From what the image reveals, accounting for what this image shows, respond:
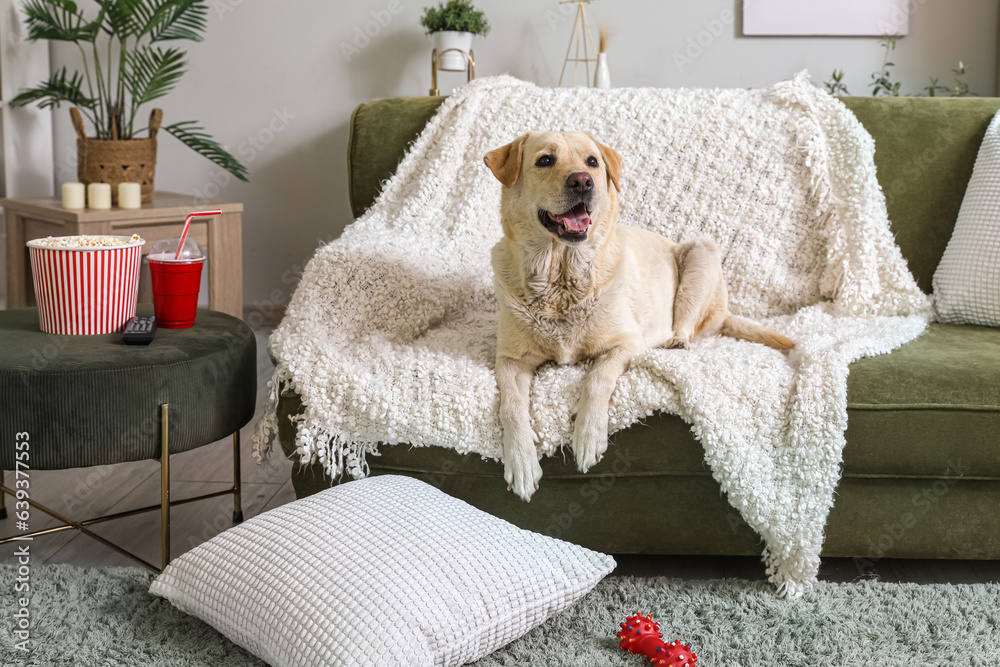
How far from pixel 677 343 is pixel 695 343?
52mm

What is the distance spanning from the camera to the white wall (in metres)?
4.14

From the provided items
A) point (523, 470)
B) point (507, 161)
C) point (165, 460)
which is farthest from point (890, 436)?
point (165, 460)

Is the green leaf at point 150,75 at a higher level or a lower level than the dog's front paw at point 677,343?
higher

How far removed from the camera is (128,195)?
363 centimetres

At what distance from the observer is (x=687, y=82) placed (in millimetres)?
4293

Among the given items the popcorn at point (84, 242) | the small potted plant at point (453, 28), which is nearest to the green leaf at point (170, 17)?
the small potted plant at point (453, 28)

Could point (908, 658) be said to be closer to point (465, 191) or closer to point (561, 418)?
point (561, 418)

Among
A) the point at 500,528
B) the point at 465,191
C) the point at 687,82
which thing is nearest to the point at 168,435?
the point at 500,528

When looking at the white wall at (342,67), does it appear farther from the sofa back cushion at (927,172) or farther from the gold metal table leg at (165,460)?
the gold metal table leg at (165,460)

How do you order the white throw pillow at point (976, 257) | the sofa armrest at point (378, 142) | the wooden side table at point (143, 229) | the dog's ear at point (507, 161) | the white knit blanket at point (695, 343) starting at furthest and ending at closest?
the wooden side table at point (143, 229) < the sofa armrest at point (378, 142) < the white throw pillow at point (976, 257) < the dog's ear at point (507, 161) < the white knit blanket at point (695, 343)

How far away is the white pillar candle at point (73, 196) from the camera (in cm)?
354

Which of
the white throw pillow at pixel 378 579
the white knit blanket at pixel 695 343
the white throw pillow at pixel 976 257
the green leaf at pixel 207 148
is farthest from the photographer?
the green leaf at pixel 207 148

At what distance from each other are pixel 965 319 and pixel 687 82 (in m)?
2.35

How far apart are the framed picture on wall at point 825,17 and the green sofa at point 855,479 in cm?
260
